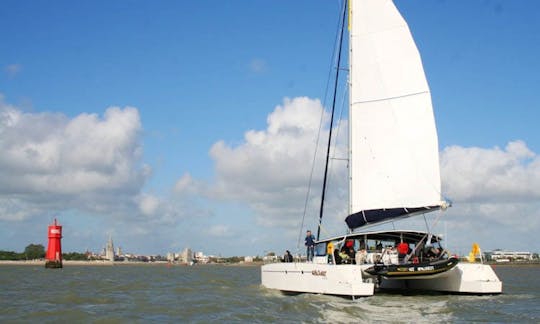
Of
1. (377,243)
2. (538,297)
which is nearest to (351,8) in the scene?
(377,243)

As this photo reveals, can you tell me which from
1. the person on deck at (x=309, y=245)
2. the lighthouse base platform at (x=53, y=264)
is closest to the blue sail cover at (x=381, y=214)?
the person on deck at (x=309, y=245)

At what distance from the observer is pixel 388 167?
2542cm

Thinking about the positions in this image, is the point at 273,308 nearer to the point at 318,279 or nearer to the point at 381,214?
the point at 318,279

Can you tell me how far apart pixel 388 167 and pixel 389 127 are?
1.59 metres

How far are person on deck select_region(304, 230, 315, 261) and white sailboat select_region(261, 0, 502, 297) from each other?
643 mm

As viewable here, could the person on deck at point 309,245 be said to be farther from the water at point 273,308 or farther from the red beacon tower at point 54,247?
the red beacon tower at point 54,247

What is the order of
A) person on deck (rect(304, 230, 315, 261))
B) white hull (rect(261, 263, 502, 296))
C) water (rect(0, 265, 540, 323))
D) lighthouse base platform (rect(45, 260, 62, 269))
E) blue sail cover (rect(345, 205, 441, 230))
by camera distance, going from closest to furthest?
water (rect(0, 265, 540, 323)), white hull (rect(261, 263, 502, 296)), blue sail cover (rect(345, 205, 441, 230)), person on deck (rect(304, 230, 315, 261)), lighthouse base platform (rect(45, 260, 62, 269))

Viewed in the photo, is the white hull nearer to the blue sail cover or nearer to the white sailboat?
the white sailboat

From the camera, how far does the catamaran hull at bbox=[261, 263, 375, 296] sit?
2170 centimetres

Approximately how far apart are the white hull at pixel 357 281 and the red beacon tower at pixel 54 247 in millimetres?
61502

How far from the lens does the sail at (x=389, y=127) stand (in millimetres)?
24906

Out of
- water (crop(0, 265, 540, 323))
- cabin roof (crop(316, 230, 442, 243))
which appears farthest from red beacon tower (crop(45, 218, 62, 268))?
cabin roof (crop(316, 230, 442, 243))

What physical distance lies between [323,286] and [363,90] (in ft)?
27.4

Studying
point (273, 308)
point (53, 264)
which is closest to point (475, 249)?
point (273, 308)
